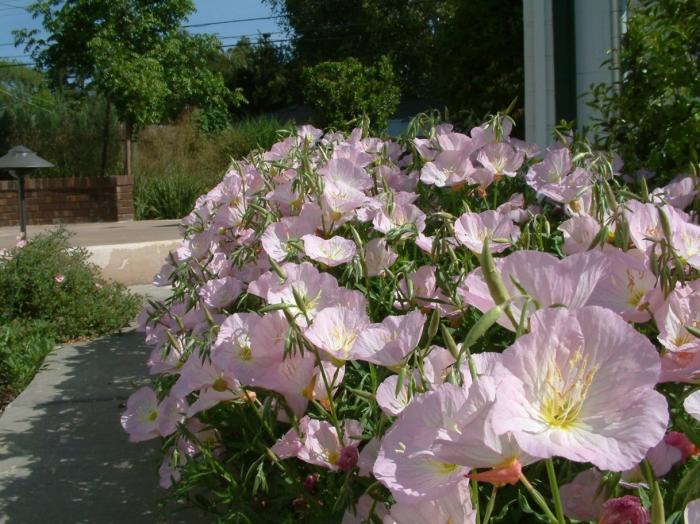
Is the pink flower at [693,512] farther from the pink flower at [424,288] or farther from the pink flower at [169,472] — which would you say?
the pink flower at [169,472]

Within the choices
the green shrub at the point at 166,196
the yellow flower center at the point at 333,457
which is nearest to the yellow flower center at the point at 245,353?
the yellow flower center at the point at 333,457

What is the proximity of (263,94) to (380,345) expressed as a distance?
1461 inches

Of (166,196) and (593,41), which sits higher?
(593,41)

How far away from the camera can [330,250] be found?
1844 millimetres

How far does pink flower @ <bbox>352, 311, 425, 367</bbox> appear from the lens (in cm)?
121

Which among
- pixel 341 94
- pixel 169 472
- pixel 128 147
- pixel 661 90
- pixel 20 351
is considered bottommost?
pixel 20 351

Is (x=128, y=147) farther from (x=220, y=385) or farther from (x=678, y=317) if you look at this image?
(x=678, y=317)

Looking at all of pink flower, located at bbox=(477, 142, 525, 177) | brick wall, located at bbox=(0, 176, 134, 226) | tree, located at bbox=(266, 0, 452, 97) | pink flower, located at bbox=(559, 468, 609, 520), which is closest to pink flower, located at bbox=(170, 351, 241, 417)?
pink flower, located at bbox=(559, 468, 609, 520)

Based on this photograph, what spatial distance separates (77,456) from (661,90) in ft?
8.85

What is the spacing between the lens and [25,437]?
11.3 ft

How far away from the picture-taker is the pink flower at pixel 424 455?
883mm

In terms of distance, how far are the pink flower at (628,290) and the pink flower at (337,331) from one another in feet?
1.31

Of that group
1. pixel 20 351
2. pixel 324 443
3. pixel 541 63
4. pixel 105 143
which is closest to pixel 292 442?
pixel 324 443

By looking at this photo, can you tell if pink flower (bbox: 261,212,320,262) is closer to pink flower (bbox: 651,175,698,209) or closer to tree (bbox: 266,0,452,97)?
pink flower (bbox: 651,175,698,209)
